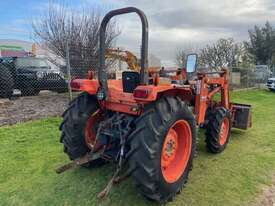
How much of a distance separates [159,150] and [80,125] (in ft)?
4.15

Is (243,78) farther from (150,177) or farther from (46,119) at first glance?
(150,177)

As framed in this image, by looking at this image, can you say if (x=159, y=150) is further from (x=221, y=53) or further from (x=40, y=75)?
(x=221, y=53)

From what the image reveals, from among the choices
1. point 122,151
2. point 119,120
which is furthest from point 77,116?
point 122,151

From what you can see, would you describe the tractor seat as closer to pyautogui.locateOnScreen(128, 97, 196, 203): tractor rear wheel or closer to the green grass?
pyautogui.locateOnScreen(128, 97, 196, 203): tractor rear wheel

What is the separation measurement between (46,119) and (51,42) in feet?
21.2

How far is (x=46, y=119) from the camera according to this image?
6711 mm

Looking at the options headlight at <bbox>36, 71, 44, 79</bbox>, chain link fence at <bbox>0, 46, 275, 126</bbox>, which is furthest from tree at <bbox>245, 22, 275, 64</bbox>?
headlight at <bbox>36, 71, 44, 79</bbox>

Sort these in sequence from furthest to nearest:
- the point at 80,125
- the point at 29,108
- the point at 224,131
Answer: the point at 29,108 < the point at 224,131 < the point at 80,125

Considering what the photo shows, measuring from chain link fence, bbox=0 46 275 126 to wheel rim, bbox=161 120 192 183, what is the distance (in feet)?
14.2

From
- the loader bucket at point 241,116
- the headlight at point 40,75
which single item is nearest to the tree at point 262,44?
the headlight at point 40,75

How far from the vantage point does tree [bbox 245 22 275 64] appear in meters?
29.0

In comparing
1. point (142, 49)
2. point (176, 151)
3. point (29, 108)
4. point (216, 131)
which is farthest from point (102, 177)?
point (29, 108)

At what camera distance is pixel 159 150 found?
291 centimetres

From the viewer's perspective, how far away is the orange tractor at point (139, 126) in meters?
2.87
